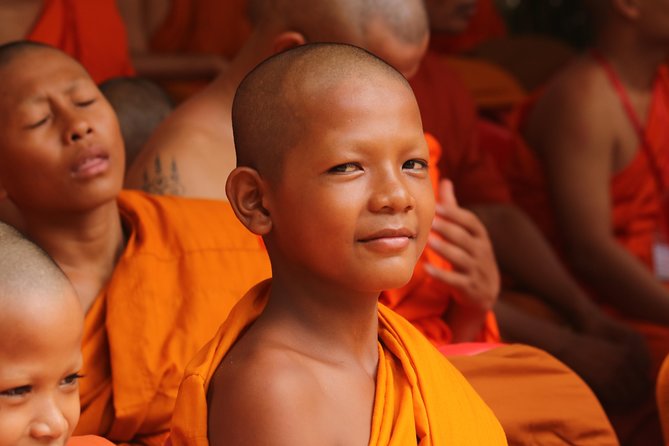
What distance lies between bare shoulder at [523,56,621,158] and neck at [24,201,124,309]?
1732mm

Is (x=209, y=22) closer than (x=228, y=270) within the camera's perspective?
No

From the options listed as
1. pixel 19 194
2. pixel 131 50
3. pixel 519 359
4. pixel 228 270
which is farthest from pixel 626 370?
pixel 131 50

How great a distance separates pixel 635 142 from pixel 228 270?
180cm

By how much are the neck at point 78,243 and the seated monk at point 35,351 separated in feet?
1.85

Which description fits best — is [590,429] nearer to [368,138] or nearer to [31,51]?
[368,138]

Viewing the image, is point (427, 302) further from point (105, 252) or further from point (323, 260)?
point (323, 260)

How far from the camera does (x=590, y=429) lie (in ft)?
6.99

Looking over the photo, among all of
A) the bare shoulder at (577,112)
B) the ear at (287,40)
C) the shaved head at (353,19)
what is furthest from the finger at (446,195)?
the bare shoulder at (577,112)

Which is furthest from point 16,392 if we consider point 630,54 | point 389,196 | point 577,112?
point 630,54

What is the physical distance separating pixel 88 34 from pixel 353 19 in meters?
1.27

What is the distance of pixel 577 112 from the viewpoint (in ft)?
11.4

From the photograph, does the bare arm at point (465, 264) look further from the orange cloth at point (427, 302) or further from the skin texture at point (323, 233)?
the skin texture at point (323, 233)

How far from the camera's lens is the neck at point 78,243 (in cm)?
207

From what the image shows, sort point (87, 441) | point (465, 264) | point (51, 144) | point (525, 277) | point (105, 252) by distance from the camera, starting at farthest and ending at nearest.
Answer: point (525, 277)
point (465, 264)
point (105, 252)
point (51, 144)
point (87, 441)
